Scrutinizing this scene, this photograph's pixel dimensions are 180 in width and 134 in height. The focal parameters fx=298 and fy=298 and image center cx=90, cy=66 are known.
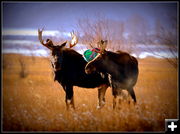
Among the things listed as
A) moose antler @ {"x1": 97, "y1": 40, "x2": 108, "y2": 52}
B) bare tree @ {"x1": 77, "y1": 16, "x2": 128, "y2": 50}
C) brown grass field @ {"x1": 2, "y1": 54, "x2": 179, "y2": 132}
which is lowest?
brown grass field @ {"x1": 2, "y1": 54, "x2": 179, "y2": 132}

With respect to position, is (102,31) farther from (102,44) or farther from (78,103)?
(78,103)

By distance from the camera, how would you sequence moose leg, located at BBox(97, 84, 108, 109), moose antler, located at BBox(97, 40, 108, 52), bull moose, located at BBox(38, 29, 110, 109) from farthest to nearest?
moose leg, located at BBox(97, 84, 108, 109), bull moose, located at BBox(38, 29, 110, 109), moose antler, located at BBox(97, 40, 108, 52)

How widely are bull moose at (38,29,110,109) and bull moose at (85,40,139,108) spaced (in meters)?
0.16

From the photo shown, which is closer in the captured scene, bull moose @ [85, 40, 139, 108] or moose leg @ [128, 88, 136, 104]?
bull moose @ [85, 40, 139, 108]

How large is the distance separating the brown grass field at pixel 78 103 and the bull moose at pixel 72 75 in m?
0.11

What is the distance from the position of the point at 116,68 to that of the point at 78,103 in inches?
32.2

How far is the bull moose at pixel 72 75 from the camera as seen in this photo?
14.5 ft

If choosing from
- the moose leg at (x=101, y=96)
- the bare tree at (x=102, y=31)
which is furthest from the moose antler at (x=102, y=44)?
the moose leg at (x=101, y=96)

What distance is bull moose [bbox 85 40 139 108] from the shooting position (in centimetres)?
432

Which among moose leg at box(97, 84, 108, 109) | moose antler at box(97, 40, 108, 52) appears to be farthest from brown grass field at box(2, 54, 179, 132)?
moose antler at box(97, 40, 108, 52)

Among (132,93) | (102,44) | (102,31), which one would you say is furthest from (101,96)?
(102,31)

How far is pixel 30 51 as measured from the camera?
484cm

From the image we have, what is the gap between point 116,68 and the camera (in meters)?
4.37

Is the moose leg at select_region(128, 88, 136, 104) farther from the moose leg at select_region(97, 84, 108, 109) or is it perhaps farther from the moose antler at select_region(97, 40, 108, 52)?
the moose antler at select_region(97, 40, 108, 52)
